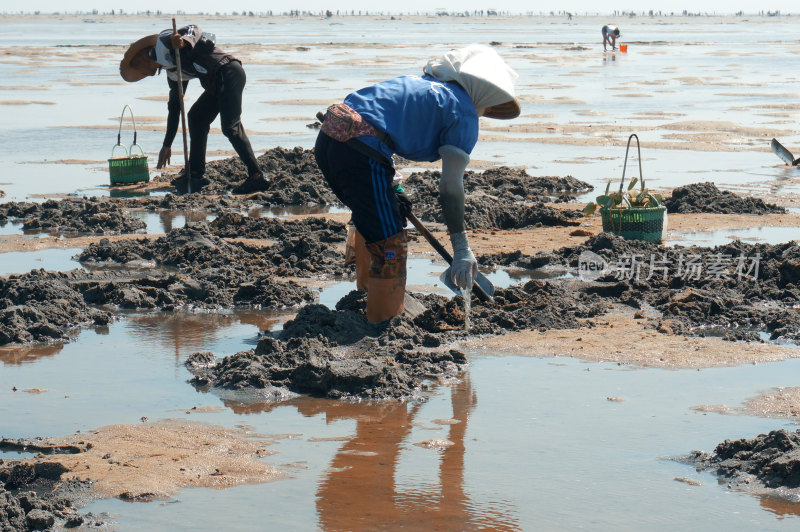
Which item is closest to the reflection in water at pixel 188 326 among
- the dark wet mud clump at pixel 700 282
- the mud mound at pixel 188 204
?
the dark wet mud clump at pixel 700 282

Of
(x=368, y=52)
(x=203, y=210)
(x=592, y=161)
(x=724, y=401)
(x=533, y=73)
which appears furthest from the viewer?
(x=368, y=52)

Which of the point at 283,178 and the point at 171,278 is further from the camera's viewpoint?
the point at 283,178

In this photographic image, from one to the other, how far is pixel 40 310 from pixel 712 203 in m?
6.62

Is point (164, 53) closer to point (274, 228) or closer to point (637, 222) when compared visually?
point (274, 228)

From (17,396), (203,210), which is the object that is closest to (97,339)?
(17,396)

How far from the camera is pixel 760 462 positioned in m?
4.57

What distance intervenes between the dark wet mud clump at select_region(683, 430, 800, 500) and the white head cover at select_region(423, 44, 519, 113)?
214 cm

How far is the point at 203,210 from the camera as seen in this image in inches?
450

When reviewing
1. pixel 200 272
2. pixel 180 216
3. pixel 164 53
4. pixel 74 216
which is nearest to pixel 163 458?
pixel 200 272

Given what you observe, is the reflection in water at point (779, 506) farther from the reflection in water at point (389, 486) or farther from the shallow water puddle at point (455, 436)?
the reflection in water at point (389, 486)

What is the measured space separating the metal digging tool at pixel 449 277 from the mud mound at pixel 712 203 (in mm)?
4477

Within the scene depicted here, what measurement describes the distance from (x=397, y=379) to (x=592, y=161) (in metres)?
9.64

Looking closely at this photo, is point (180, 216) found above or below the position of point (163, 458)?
below

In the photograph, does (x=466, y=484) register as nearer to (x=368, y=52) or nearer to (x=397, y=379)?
(x=397, y=379)
